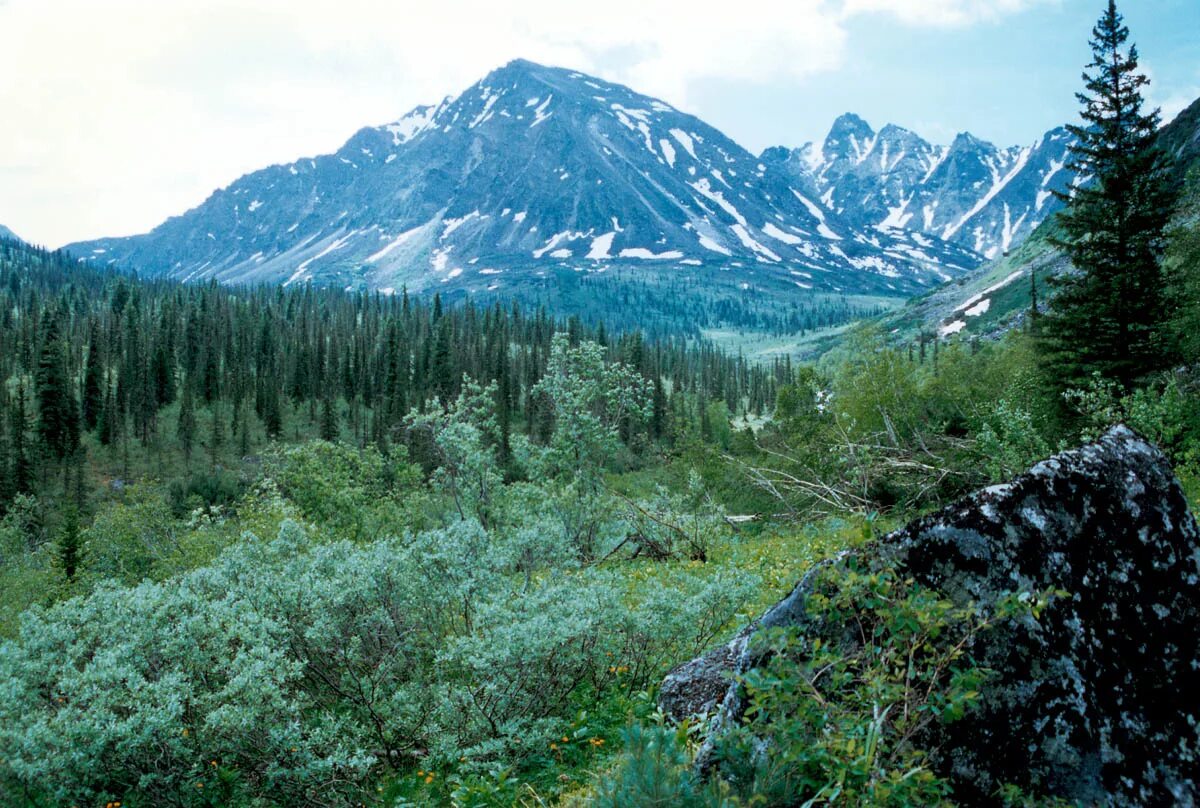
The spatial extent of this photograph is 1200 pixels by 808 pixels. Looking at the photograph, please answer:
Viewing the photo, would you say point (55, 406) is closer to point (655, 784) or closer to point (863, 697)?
point (655, 784)

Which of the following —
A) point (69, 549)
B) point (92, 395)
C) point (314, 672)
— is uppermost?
point (314, 672)

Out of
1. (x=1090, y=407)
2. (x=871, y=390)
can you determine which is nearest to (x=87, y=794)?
A: (x=1090, y=407)

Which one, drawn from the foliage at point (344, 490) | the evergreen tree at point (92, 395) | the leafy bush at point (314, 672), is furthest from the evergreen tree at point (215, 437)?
the leafy bush at point (314, 672)

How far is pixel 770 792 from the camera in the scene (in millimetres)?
3127

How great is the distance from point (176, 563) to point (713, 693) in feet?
76.6

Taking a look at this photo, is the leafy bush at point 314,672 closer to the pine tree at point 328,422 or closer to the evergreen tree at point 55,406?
the pine tree at point 328,422

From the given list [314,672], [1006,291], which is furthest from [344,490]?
[1006,291]

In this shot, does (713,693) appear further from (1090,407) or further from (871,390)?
(871,390)

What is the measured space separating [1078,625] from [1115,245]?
2492cm

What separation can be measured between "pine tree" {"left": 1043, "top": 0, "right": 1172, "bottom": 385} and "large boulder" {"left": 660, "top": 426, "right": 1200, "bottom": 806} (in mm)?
21095

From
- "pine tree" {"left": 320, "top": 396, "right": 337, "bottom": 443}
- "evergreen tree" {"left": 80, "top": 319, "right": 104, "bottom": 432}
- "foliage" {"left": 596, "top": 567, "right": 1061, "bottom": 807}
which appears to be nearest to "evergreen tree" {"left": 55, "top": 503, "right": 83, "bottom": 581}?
"foliage" {"left": 596, "top": 567, "right": 1061, "bottom": 807}

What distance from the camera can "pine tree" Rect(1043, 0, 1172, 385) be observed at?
2189cm

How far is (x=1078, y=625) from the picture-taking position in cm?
337

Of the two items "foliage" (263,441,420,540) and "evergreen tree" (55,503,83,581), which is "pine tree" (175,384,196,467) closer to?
"evergreen tree" (55,503,83,581)
